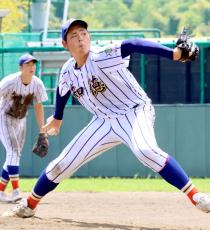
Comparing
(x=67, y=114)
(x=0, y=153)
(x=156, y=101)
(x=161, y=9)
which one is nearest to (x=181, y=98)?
(x=156, y=101)

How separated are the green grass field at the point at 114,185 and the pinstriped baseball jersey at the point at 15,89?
2.19 metres

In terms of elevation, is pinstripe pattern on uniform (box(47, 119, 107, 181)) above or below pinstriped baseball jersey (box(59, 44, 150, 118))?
below

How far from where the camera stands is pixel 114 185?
622 inches

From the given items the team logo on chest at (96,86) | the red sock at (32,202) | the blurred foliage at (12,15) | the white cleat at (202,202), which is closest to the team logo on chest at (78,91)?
the team logo on chest at (96,86)

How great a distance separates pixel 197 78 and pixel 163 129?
115 centimetres

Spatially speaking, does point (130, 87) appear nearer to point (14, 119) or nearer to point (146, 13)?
point (14, 119)

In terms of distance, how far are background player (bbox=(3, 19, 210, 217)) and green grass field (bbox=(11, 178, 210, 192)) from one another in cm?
491

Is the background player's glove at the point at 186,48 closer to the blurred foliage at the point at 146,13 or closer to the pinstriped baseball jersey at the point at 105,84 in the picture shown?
the pinstriped baseball jersey at the point at 105,84

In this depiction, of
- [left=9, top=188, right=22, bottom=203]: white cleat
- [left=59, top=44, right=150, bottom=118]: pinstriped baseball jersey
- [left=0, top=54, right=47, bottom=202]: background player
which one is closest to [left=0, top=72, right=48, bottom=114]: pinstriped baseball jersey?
[left=0, top=54, right=47, bottom=202]: background player

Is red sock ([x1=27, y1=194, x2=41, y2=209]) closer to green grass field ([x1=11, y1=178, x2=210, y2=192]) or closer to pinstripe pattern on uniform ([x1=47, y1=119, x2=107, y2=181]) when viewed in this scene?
pinstripe pattern on uniform ([x1=47, y1=119, x2=107, y2=181])

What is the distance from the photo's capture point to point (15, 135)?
12.7m

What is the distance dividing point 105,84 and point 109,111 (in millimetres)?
289

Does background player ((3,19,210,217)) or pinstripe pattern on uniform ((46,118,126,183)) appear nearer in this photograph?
background player ((3,19,210,217))

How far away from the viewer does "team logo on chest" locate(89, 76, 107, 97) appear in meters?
9.50
